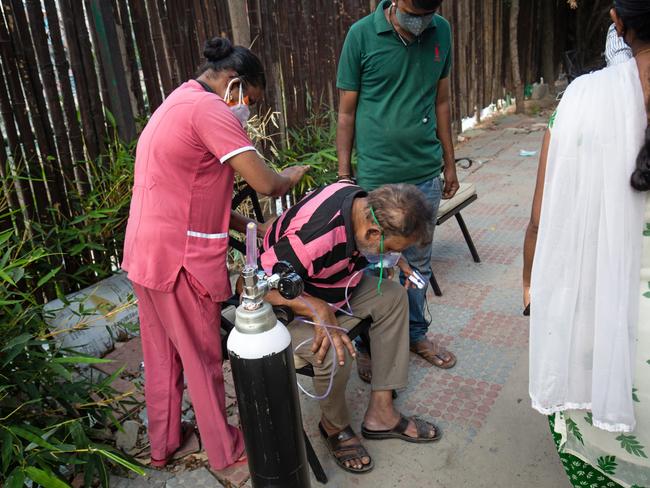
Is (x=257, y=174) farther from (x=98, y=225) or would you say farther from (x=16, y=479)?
(x=98, y=225)

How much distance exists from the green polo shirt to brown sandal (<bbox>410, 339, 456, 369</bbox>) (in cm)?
89

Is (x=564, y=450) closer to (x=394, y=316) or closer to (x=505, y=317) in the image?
(x=394, y=316)

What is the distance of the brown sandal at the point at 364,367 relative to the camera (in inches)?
111

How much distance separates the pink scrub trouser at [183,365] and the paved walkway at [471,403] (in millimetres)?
150

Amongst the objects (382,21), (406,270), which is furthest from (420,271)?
(382,21)

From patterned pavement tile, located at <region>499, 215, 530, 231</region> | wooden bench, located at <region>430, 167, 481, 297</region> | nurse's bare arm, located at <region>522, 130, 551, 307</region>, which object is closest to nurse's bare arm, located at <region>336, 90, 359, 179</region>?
wooden bench, located at <region>430, 167, 481, 297</region>

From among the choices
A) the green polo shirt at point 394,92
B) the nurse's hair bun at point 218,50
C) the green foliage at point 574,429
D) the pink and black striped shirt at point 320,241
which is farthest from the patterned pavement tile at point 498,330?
the nurse's hair bun at point 218,50

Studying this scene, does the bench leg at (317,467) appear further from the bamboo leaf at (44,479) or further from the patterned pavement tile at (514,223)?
the patterned pavement tile at (514,223)

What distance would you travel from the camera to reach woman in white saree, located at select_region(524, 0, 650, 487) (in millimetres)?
1251

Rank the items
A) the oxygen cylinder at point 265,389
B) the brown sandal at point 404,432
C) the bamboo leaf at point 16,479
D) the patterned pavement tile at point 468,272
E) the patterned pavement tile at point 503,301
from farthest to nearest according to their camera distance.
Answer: the patterned pavement tile at point 468,272 < the patterned pavement tile at point 503,301 < the brown sandal at point 404,432 < the bamboo leaf at point 16,479 < the oxygen cylinder at point 265,389

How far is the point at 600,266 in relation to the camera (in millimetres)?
1318

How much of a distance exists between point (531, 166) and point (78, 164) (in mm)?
4952

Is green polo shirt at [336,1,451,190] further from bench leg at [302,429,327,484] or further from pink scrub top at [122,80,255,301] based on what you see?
bench leg at [302,429,327,484]

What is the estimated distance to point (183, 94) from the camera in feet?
6.32
